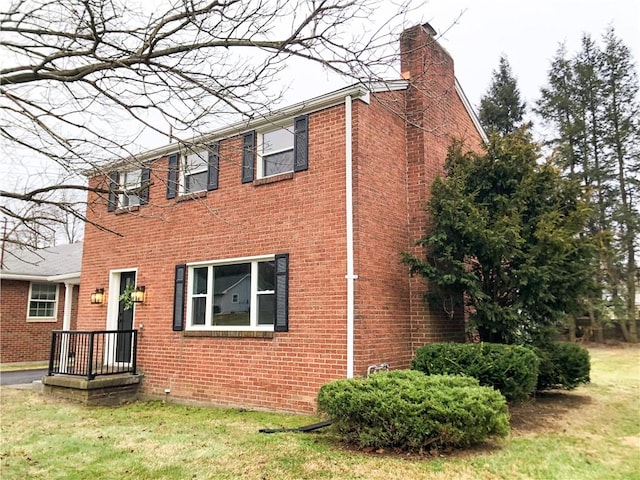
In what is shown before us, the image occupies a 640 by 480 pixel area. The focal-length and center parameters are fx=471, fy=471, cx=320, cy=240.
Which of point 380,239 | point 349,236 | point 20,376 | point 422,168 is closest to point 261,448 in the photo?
point 349,236

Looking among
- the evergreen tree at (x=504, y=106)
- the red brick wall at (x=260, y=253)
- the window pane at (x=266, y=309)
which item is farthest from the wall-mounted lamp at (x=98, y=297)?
the evergreen tree at (x=504, y=106)

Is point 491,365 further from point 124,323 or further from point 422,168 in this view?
point 124,323

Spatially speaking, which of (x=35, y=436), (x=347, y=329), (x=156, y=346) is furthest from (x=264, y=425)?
(x=156, y=346)

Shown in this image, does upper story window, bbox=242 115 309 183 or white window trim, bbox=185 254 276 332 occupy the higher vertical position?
upper story window, bbox=242 115 309 183

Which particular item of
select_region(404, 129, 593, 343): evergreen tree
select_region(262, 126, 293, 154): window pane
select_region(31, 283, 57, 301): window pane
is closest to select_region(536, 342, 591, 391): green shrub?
select_region(404, 129, 593, 343): evergreen tree

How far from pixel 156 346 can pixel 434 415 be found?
657 centimetres

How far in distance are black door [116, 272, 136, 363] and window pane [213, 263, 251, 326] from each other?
2.53m

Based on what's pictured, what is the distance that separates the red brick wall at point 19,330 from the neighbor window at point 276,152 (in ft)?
43.2

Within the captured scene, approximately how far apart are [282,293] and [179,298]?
2.68m

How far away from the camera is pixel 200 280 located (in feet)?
31.2

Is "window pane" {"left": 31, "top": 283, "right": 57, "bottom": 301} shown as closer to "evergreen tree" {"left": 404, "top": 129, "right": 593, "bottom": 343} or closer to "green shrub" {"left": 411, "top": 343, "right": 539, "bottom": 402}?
"evergreen tree" {"left": 404, "top": 129, "right": 593, "bottom": 343}

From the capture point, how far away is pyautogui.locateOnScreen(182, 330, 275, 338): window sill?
8148 mm

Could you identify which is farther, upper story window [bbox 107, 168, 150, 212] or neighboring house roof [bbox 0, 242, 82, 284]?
neighboring house roof [bbox 0, 242, 82, 284]

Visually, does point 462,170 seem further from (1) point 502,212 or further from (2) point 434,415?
(2) point 434,415
